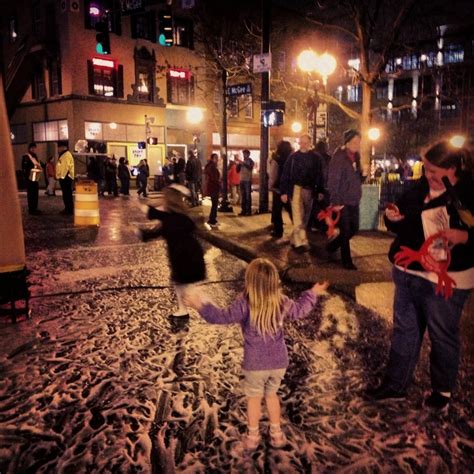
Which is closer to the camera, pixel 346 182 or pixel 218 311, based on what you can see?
pixel 218 311

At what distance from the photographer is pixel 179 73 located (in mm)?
34438

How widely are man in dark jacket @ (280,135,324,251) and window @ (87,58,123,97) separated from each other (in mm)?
24573

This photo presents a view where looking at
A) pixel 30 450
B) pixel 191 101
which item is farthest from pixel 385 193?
pixel 191 101

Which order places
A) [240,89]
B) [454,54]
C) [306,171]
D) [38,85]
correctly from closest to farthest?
1. [306,171]
2. [240,89]
3. [38,85]
4. [454,54]

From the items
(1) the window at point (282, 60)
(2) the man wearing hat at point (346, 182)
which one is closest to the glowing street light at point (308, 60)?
(2) the man wearing hat at point (346, 182)

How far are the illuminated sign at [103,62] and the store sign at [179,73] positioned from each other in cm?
448

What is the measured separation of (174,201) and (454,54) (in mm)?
63012

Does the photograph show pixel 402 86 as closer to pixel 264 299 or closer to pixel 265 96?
pixel 265 96

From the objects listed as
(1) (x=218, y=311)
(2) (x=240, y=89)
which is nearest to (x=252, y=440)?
(1) (x=218, y=311)

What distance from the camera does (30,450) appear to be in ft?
9.93

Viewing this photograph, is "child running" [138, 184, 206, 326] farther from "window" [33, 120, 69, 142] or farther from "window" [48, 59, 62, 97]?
"window" [48, 59, 62, 97]

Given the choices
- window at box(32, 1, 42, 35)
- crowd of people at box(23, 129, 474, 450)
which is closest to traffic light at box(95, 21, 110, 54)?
crowd of people at box(23, 129, 474, 450)

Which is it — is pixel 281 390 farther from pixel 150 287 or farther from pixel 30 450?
pixel 150 287

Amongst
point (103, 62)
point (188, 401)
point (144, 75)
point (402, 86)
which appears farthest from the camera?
point (402, 86)
